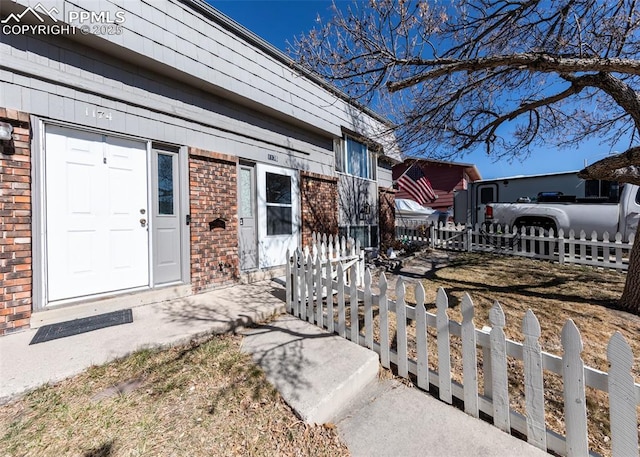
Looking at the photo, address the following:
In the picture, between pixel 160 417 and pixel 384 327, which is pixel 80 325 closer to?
pixel 160 417

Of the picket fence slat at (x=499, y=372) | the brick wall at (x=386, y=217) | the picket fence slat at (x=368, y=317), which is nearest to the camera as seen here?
the picket fence slat at (x=499, y=372)

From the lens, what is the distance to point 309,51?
12.7ft

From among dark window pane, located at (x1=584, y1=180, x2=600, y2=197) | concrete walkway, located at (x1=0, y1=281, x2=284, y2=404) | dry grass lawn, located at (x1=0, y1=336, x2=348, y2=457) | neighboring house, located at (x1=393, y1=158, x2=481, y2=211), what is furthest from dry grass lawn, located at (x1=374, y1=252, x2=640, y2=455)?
neighboring house, located at (x1=393, y1=158, x2=481, y2=211)

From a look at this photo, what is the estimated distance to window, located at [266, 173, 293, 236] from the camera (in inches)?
243

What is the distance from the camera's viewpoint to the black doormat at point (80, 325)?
121 inches

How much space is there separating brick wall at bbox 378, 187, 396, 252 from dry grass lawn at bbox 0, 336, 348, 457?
801 cm

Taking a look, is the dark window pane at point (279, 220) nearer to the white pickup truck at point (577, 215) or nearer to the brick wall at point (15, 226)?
the brick wall at point (15, 226)

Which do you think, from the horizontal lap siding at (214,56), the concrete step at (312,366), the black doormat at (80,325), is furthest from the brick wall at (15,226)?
the concrete step at (312,366)

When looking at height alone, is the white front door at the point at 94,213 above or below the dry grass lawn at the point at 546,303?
above

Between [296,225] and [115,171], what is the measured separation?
368cm

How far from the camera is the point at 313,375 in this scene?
2396 mm

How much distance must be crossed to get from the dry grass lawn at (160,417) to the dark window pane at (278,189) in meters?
4.14

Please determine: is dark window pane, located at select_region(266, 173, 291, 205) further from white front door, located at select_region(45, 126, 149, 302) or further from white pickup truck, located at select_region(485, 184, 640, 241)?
white pickup truck, located at select_region(485, 184, 640, 241)

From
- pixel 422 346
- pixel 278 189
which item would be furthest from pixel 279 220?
pixel 422 346
